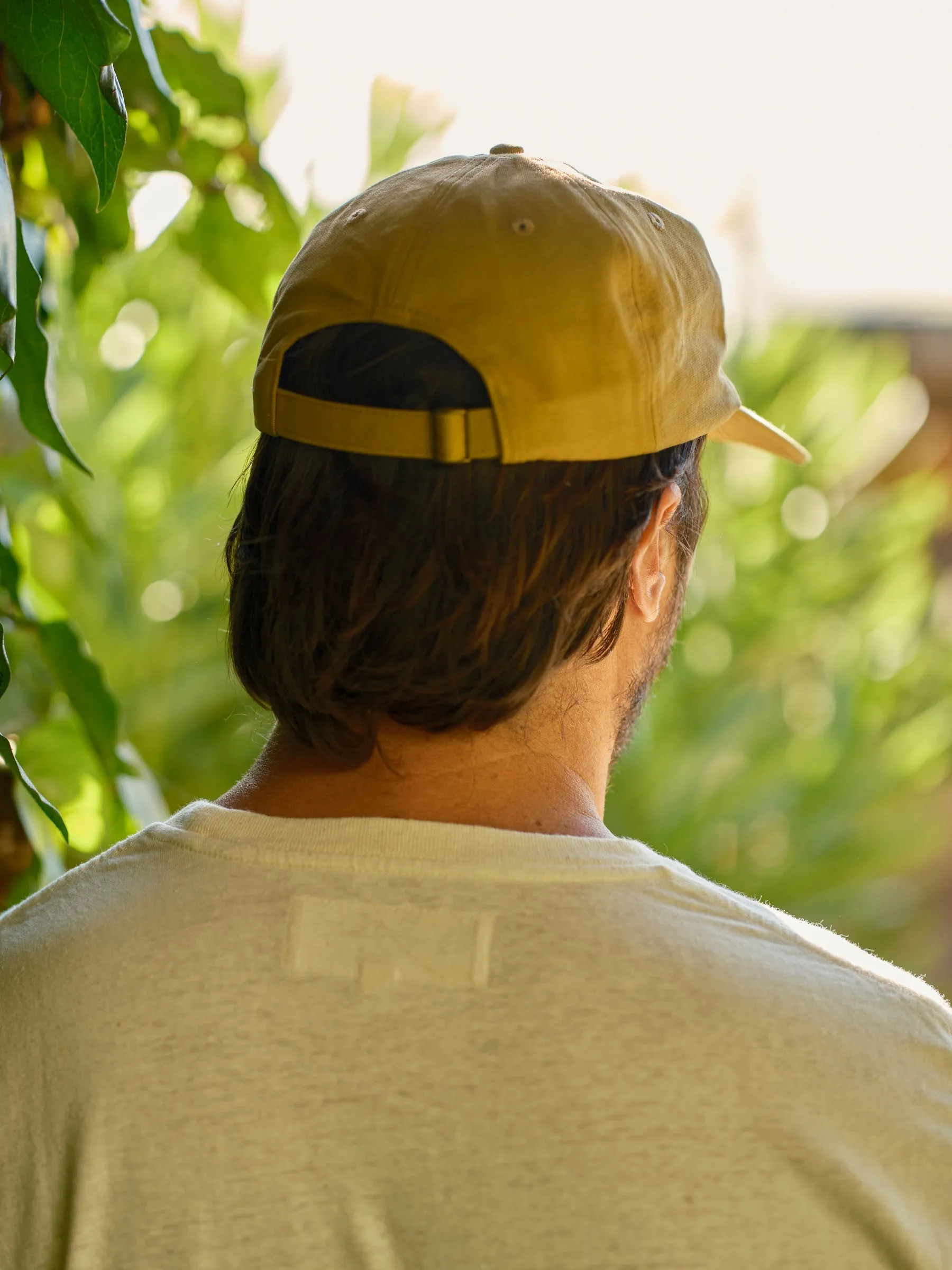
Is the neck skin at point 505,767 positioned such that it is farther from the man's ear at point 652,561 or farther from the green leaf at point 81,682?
the green leaf at point 81,682

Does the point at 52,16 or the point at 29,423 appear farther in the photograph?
the point at 29,423

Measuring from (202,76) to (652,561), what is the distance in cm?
55

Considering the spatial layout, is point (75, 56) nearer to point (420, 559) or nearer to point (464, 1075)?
point (420, 559)

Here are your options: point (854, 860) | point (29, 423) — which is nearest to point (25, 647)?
point (29, 423)

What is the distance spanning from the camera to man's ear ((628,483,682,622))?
73cm

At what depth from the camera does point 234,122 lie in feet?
3.53

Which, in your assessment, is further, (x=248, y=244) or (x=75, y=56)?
(x=248, y=244)

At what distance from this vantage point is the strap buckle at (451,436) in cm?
67

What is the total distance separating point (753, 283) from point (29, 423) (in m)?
3.56

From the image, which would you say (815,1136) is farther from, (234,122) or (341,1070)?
(234,122)

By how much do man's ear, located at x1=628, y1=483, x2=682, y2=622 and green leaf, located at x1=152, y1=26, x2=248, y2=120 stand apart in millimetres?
510

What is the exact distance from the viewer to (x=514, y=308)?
68 cm

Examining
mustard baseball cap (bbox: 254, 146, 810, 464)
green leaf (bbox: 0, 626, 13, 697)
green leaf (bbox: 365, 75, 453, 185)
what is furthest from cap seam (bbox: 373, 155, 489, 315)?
green leaf (bbox: 365, 75, 453, 185)

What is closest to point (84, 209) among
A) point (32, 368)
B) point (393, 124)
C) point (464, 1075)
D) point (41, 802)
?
point (32, 368)
